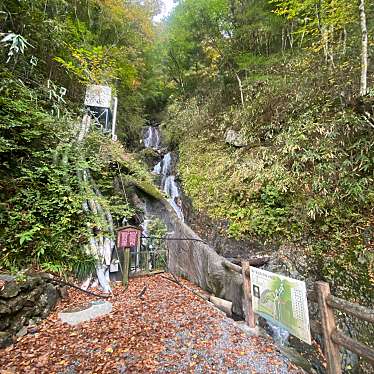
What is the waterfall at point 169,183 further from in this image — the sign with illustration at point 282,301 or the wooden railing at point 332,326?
the wooden railing at point 332,326

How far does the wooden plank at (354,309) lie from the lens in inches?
80.7

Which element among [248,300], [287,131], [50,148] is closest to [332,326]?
[248,300]

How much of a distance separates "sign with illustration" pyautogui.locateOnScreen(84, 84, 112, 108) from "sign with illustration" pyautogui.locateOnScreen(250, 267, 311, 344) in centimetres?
748

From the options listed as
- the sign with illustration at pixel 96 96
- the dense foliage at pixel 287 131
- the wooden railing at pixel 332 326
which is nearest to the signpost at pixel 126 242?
the dense foliage at pixel 287 131

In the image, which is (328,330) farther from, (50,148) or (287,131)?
(287,131)

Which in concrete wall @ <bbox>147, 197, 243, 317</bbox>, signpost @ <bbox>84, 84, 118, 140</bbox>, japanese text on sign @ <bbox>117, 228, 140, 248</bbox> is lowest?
concrete wall @ <bbox>147, 197, 243, 317</bbox>

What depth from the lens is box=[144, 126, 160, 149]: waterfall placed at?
14.6 metres

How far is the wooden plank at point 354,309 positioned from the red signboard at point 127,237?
11.9 feet

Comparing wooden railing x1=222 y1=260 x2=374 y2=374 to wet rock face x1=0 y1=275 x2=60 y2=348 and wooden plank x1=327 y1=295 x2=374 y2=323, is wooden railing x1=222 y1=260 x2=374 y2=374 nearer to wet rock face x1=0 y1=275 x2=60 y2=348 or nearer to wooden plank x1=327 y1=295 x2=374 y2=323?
wooden plank x1=327 y1=295 x2=374 y2=323

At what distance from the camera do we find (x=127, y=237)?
4867mm

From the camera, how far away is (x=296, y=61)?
8891 mm

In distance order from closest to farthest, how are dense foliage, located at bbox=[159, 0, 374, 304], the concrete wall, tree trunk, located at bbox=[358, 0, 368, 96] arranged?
the concrete wall < dense foliage, located at bbox=[159, 0, 374, 304] < tree trunk, located at bbox=[358, 0, 368, 96]

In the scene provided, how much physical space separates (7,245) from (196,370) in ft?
11.3

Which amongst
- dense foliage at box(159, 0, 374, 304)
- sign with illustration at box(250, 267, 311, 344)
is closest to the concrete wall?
Result: sign with illustration at box(250, 267, 311, 344)
